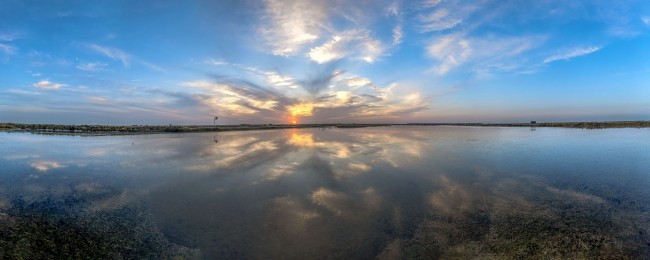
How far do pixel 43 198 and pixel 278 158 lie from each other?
1187cm

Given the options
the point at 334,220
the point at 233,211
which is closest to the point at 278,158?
the point at 233,211

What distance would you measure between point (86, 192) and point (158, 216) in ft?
16.5

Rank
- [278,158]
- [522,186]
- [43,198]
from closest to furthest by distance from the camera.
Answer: [43,198] < [522,186] < [278,158]

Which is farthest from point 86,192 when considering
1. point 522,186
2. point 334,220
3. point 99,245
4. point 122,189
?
point 522,186

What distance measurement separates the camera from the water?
6.32m

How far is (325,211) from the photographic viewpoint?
28.6ft

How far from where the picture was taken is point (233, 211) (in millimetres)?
8680

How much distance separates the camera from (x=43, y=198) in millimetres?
9898

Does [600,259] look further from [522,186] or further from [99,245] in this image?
[99,245]

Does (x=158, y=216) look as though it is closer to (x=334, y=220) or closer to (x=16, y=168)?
(x=334, y=220)

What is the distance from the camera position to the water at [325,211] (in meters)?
6.32

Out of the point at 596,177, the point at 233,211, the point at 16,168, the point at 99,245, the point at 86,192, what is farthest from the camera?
the point at 16,168

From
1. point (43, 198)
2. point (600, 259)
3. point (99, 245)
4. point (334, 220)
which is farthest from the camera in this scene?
point (43, 198)

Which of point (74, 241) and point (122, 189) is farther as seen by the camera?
point (122, 189)
